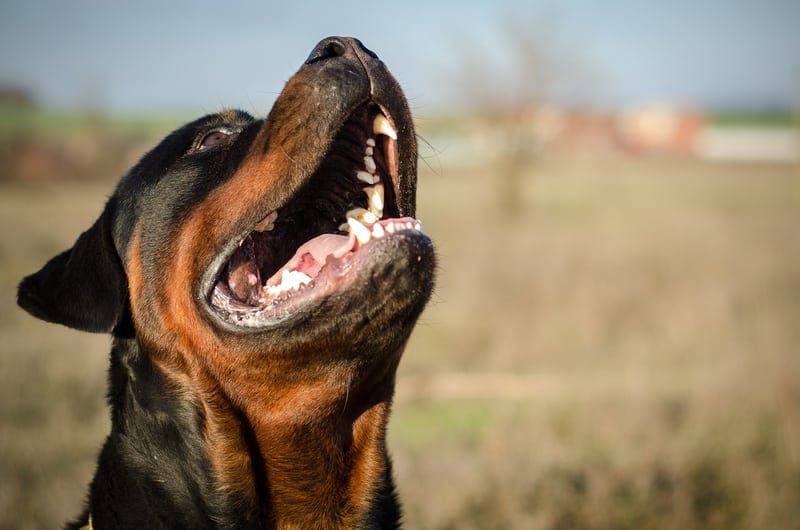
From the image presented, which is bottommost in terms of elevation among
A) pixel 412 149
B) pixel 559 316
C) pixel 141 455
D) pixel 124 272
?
pixel 559 316

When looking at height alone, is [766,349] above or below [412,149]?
below

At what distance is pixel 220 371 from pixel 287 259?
52 cm

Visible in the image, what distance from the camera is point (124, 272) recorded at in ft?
8.61

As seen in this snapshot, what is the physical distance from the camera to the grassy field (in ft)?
15.3

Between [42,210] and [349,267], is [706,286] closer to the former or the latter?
[349,267]

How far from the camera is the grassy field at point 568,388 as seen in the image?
183 inches

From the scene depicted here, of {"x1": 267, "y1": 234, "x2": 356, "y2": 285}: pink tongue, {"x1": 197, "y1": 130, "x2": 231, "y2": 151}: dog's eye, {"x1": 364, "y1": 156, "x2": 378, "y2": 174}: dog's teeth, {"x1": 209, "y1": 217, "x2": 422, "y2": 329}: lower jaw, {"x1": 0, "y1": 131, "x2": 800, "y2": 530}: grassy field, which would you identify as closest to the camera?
{"x1": 209, "y1": 217, "x2": 422, "y2": 329}: lower jaw

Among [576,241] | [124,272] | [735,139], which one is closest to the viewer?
[124,272]

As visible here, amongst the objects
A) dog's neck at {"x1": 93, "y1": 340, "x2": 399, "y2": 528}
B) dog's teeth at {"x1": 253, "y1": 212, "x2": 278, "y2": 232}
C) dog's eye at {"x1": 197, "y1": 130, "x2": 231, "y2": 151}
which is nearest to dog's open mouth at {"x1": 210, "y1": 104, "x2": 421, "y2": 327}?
dog's teeth at {"x1": 253, "y1": 212, "x2": 278, "y2": 232}

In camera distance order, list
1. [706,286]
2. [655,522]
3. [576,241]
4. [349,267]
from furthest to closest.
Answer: [576,241] < [706,286] < [655,522] < [349,267]

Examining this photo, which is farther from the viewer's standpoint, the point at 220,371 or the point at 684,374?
the point at 684,374

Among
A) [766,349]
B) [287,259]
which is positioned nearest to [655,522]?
[287,259]

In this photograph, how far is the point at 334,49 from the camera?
7.72ft

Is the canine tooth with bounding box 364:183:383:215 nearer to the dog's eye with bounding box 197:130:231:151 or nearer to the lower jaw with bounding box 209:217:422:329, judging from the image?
the lower jaw with bounding box 209:217:422:329
